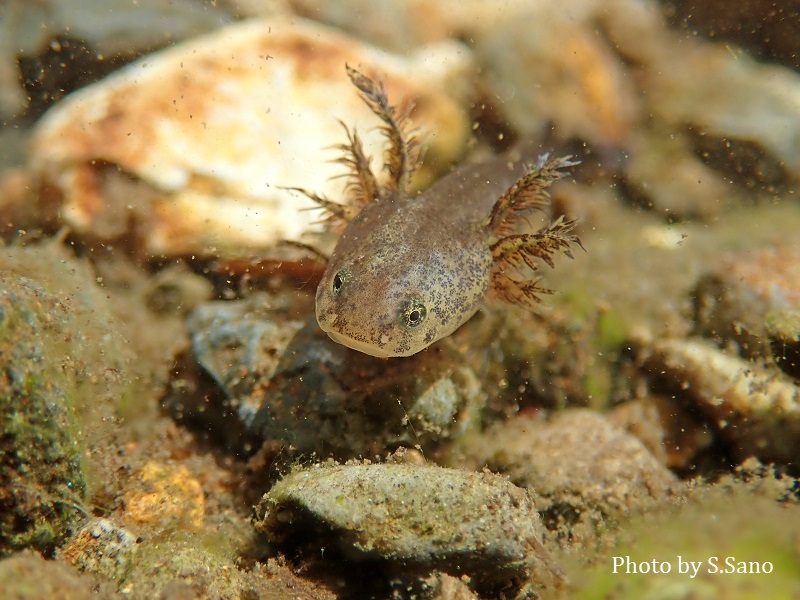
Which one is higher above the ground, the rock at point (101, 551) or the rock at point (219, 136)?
the rock at point (219, 136)

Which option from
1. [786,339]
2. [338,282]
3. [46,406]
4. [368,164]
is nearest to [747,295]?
[786,339]

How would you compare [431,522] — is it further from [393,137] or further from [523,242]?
[393,137]

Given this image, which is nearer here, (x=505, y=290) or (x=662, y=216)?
(x=505, y=290)

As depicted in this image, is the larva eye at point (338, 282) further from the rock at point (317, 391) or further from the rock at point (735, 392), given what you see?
the rock at point (735, 392)

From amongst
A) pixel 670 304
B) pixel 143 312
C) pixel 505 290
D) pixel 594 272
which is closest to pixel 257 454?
pixel 143 312

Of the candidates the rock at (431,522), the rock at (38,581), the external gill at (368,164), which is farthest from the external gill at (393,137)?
the rock at (38,581)

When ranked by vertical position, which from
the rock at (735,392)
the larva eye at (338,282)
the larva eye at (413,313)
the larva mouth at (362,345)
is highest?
the larva eye at (338,282)

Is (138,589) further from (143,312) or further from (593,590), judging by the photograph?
(143,312)

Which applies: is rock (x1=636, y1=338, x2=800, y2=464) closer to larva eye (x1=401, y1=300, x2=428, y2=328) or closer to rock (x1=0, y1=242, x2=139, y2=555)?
larva eye (x1=401, y1=300, x2=428, y2=328)
